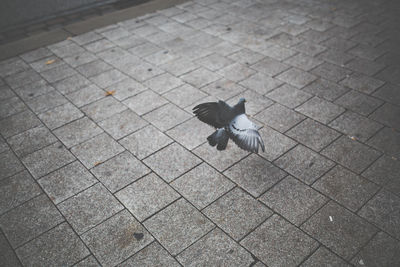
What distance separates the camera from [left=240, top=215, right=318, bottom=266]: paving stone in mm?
3498

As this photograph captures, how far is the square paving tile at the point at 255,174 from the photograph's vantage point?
4.30 m

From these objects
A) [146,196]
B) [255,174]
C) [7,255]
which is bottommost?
[7,255]

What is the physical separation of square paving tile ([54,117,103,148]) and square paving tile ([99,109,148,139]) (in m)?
0.16

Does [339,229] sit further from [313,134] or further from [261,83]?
[261,83]

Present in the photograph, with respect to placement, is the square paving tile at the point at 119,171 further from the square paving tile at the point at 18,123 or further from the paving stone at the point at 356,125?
the paving stone at the point at 356,125

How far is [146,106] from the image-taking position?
18.9ft

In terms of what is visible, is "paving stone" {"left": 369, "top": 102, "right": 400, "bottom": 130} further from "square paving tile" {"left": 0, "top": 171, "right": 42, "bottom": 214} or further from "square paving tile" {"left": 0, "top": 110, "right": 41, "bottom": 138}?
"square paving tile" {"left": 0, "top": 110, "right": 41, "bottom": 138}

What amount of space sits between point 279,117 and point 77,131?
3.31 m

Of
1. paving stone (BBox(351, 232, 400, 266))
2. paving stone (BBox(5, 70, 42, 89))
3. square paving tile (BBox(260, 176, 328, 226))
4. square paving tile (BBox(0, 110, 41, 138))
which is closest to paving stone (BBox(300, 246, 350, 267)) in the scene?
paving stone (BBox(351, 232, 400, 266))

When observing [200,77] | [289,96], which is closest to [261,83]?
[289,96]

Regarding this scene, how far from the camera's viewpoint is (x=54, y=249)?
3.66 meters

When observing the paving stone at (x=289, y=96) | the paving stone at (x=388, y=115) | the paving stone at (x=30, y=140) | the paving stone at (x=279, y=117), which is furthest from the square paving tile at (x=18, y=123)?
the paving stone at (x=388, y=115)

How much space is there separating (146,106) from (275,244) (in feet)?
10.7

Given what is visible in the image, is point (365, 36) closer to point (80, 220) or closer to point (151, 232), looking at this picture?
point (151, 232)
